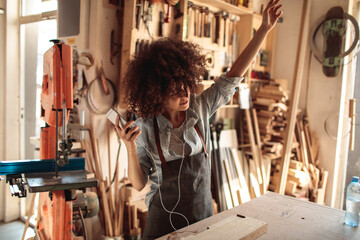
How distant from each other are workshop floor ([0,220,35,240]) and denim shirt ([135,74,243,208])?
217 centimetres

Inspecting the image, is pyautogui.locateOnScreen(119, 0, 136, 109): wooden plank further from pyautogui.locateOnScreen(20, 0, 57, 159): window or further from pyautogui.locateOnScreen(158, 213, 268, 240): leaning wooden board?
pyautogui.locateOnScreen(158, 213, 268, 240): leaning wooden board

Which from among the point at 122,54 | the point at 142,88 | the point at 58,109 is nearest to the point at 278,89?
the point at 122,54

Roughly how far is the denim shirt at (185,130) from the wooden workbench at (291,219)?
1.07 feet

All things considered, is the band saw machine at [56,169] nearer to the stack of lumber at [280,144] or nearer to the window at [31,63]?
the window at [31,63]

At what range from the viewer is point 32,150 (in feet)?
11.8

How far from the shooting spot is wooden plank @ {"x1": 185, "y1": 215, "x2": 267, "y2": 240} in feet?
4.37

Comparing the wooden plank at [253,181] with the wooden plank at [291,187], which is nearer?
the wooden plank at [291,187]

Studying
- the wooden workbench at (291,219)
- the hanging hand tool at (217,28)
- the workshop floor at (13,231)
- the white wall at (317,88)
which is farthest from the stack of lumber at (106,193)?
the white wall at (317,88)

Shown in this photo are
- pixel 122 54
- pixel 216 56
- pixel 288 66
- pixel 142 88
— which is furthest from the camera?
pixel 288 66

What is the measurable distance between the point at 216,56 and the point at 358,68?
151 cm

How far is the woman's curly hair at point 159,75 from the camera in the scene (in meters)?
1.53

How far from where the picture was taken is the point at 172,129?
1646 mm

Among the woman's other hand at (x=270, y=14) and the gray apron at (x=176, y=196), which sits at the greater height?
the woman's other hand at (x=270, y=14)

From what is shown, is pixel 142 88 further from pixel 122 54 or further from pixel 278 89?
pixel 278 89
